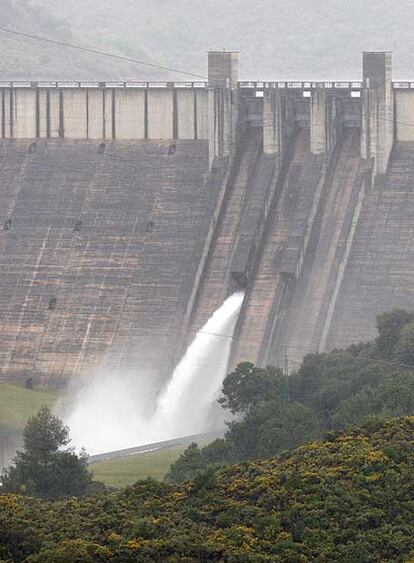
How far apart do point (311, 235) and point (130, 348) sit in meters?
6.97

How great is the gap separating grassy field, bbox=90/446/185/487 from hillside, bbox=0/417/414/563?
15.0m

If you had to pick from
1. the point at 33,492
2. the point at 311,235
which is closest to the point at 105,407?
the point at 311,235

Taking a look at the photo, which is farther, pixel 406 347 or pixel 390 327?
pixel 390 327

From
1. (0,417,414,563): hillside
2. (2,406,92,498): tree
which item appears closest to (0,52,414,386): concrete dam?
(2,406,92,498): tree

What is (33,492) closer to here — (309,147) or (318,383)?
(318,383)

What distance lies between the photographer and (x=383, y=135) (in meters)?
81.8

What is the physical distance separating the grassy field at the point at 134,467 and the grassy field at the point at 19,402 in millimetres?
7463

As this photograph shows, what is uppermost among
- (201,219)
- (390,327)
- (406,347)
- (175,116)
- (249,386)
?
(175,116)

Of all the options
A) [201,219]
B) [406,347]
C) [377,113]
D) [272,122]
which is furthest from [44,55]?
[406,347]

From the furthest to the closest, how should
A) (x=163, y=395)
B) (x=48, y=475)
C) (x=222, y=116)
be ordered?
(x=222, y=116) < (x=163, y=395) < (x=48, y=475)

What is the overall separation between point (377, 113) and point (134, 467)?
1810 cm

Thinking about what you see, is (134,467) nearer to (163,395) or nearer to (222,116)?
(163,395)

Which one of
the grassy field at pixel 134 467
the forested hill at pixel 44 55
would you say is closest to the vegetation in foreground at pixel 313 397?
the grassy field at pixel 134 467

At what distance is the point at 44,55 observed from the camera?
16450 cm
